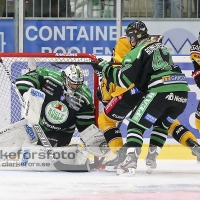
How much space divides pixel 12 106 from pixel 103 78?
0.84 meters

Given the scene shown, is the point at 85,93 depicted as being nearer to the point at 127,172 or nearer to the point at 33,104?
the point at 33,104

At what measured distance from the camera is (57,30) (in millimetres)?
7926

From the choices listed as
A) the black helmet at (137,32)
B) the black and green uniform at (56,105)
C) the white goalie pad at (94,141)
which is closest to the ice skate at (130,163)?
the white goalie pad at (94,141)

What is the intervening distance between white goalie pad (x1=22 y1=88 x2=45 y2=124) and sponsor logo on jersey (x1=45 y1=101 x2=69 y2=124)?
12 cm

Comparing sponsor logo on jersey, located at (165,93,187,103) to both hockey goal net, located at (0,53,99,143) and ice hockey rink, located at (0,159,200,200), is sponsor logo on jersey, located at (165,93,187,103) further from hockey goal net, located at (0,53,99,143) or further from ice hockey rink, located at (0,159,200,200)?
hockey goal net, located at (0,53,99,143)

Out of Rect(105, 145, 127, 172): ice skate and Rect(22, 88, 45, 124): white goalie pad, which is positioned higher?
Rect(22, 88, 45, 124): white goalie pad

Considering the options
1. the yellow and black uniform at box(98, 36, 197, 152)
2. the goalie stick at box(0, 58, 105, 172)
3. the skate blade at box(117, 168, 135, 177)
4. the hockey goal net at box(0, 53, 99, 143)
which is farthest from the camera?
the hockey goal net at box(0, 53, 99, 143)

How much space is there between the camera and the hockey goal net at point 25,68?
20.4 ft

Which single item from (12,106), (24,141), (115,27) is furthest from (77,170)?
(115,27)

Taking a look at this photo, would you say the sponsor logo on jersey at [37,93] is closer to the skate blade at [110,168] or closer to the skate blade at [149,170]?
the skate blade at [110,168]

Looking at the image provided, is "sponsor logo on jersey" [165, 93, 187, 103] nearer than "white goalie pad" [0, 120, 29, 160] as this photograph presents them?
Yes

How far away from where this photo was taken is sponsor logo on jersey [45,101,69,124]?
19.5 ft

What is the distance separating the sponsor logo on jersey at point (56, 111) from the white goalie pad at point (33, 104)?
0.38ft

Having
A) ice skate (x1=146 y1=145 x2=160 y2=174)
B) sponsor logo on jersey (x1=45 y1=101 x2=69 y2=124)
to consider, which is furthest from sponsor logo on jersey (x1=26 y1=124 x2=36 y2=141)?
ice skate (x1=146 y1=145 x2=160 y2=174)
